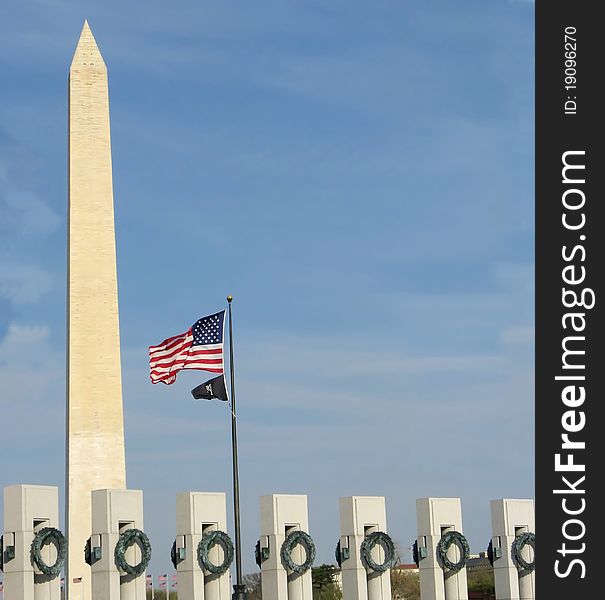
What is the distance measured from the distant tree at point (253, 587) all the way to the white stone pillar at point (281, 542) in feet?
209

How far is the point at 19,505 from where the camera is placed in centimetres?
3438

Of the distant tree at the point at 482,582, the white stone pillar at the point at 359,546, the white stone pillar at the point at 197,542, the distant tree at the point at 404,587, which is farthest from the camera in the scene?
the distant tree at the point at 404,587

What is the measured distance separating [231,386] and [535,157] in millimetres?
14597

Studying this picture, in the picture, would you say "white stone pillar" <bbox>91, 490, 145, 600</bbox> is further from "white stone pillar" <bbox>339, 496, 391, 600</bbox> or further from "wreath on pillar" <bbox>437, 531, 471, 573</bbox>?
"wreath on pillar" <bbox>437, 531, 471, 573</bbox>

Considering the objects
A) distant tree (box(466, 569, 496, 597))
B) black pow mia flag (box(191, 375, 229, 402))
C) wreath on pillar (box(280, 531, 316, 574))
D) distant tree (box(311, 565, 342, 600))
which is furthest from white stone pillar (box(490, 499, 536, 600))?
distant tree (box(311, 565, 342, 600))

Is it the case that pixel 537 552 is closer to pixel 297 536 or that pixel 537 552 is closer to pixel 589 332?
pixel 589 332

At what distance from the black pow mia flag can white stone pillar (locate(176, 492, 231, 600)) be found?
294cm

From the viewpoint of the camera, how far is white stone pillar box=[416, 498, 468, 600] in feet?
135

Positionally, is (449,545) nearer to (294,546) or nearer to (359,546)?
(359,546)

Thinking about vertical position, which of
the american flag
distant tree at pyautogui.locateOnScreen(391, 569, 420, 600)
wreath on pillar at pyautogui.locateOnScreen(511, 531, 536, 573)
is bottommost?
distant tree at pyautogui.locateOnScreen(391, 569, 420, 600)

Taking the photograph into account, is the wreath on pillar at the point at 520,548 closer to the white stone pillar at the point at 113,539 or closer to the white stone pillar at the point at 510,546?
the white stone pillar at the point at 510,546

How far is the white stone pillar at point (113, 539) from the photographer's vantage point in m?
35.1

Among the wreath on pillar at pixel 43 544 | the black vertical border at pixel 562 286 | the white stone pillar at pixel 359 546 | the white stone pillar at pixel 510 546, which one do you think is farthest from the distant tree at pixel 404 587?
the black vertical border at pixel 562 286

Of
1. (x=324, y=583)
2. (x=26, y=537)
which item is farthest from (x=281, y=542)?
(x=324, y=583)
